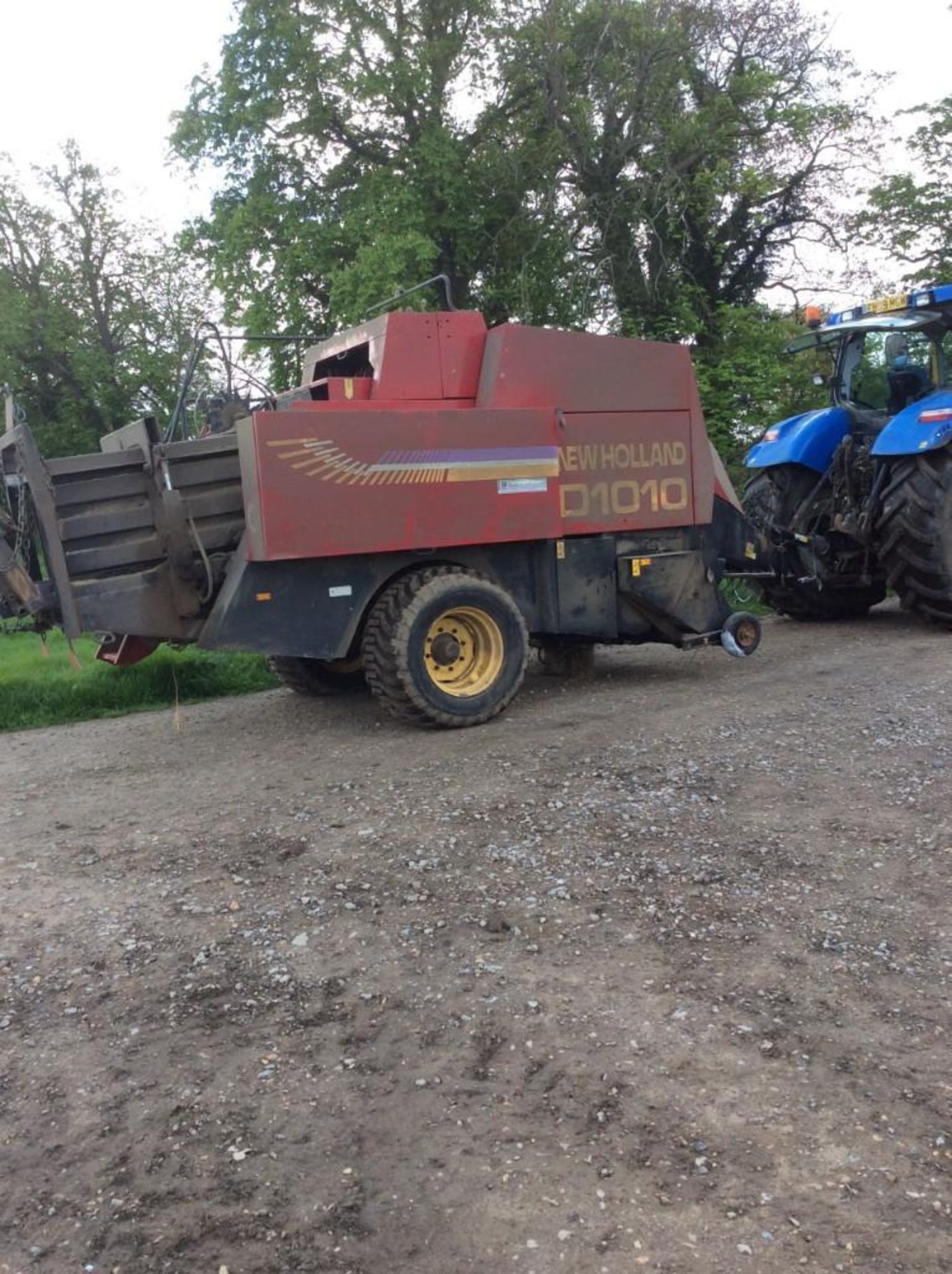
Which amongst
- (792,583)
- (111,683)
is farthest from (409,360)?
(792,583)

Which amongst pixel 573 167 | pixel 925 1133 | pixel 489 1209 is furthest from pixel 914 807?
pixel 573 167

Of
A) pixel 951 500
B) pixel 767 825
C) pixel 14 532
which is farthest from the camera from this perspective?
pixel 951 500

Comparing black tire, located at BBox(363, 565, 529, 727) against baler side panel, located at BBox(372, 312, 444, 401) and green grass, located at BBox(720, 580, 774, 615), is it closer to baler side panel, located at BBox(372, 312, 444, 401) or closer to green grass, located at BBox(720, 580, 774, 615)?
baler side panel, located at BBox(372, 312, 444, 401)

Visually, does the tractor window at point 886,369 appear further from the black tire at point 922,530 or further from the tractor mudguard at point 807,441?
the black tire at point 922,530

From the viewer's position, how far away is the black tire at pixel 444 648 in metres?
6.42

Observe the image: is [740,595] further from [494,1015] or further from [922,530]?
[494,1015]

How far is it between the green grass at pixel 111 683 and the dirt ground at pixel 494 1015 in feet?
8.72

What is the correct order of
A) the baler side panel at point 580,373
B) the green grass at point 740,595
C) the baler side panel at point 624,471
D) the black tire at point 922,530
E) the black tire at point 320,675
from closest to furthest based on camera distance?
the baler side panel at point 580,373
the baler side panel at point 624,471
the black tire at point 320,675
the black tire at point 922,530
the green grass at point 740,595

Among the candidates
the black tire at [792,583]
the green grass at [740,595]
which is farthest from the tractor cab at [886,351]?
the green grass at [740,595]

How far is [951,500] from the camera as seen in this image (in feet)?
27.5

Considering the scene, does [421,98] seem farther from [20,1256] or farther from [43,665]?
[20,1256]

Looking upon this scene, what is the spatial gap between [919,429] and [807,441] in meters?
1.18

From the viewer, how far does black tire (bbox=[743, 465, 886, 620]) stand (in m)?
9.58

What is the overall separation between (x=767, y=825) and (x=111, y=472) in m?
4.05
